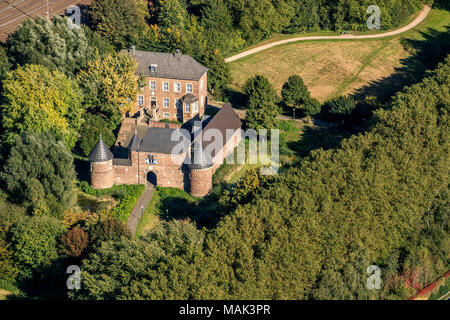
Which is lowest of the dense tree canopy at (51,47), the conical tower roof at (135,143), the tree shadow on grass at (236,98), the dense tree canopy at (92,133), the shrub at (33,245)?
the shrub at (33,245)

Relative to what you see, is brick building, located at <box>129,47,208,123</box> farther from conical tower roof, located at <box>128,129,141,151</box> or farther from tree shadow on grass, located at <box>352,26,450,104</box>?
tree shadow on grass, located at <box>352,26,450,104</box>

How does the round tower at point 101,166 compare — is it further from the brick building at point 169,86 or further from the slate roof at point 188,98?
the slate roof at point 188,98

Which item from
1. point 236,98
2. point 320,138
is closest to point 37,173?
point 236,98

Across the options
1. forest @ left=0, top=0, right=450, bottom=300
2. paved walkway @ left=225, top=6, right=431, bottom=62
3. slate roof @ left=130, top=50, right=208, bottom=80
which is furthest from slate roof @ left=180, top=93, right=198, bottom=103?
paved walkway @ left=225, top=6, right=431, bottom=62

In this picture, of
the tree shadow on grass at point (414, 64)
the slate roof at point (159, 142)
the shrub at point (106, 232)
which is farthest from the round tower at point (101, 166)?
the tree shadow on grass at point (414, 64)

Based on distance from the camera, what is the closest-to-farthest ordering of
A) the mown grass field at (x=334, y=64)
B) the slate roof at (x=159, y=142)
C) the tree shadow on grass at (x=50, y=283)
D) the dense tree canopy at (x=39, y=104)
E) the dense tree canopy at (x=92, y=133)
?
the tree shadow on grass at (x=50, y=283) < the slate roof at (x=159, y=142) < the dense tree canopy at (x=39, y=104) < the dense tree canopy at (x=92, y=133) < the mown grass field at (x=334, y=64)

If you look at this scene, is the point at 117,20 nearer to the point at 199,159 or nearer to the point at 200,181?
the point at 199,159
